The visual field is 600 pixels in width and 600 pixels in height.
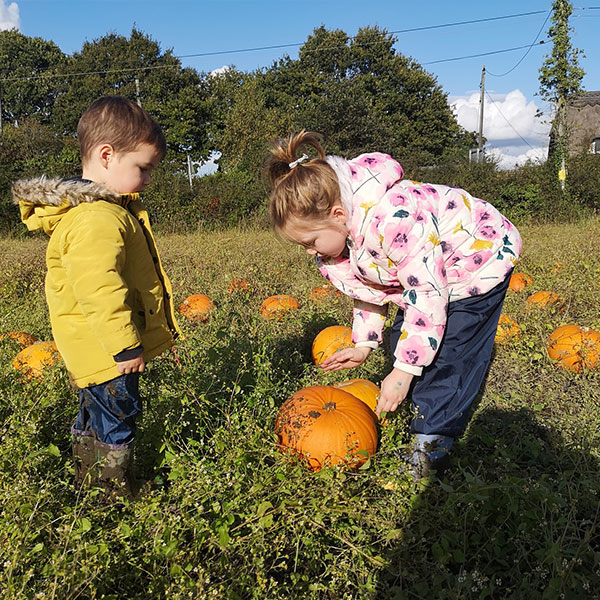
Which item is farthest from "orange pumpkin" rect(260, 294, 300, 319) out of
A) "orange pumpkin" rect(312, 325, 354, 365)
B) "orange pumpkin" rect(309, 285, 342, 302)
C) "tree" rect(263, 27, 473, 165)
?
"tree" rect(263, 27, 473, 165)

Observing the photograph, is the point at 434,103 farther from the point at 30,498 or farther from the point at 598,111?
the point at 30,498

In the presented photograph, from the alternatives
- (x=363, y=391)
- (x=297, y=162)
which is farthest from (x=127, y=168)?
(x=363, y=391)

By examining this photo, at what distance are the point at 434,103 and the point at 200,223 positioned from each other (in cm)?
2878

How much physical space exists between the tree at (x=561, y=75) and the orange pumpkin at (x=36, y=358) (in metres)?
14.9

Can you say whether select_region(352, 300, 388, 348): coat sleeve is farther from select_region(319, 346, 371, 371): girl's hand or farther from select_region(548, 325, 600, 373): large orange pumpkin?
select_region(548, 325, 600, 373): large orange pumpkin

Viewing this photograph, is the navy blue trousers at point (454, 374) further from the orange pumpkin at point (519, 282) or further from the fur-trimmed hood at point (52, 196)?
the orange pumpkin at point (519, 282)

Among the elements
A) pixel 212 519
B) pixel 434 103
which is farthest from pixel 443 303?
pixel 434 103

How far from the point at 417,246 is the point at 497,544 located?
1.14 meters

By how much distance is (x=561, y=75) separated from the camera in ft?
50.9

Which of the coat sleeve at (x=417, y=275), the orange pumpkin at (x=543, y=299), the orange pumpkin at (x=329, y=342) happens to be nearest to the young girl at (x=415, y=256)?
the coat sleeve at (x=417, y=275)

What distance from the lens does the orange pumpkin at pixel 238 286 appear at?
5374mm

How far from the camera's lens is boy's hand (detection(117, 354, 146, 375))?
1996 mm

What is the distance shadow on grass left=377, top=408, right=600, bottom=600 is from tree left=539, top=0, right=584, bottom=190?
14.8 metres

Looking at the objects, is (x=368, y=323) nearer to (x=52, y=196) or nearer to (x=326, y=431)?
(x=326, y=431)
